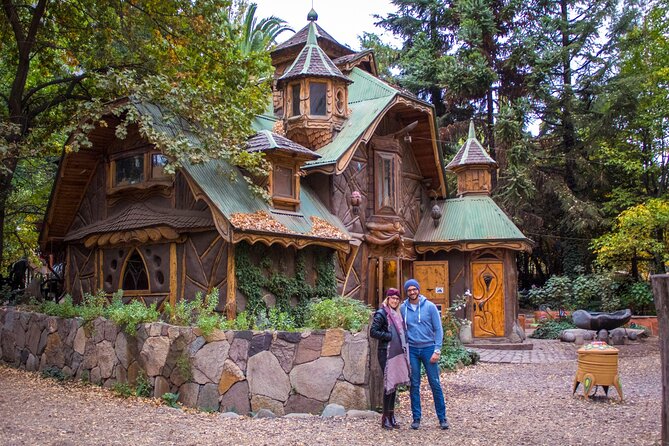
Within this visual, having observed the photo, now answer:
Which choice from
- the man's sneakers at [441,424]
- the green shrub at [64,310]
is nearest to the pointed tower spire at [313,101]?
the green shrub at [64,310]

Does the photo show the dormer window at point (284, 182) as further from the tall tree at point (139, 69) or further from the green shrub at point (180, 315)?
the green shrub at point (180, 315)

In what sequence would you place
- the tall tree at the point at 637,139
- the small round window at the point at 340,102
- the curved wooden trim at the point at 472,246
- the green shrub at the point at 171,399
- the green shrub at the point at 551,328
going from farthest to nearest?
the tall tree at the point at 637,139, the green shrub at the point at 551,328, the curved wooden trim at the point at 472,246, the small round window at the point at 340,102, the green shrub at the point at 171,399

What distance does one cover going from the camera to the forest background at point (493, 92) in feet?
46.0

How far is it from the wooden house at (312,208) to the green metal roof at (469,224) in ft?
0.18

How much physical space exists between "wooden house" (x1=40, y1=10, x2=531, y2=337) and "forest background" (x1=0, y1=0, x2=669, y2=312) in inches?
49.5

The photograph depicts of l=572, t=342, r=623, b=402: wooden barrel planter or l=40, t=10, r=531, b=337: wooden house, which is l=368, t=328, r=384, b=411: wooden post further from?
l=40, t=10, r=531, b=337: wooden house

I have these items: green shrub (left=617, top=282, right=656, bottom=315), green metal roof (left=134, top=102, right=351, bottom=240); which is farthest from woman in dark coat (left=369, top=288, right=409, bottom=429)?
green shrub (left=617, top=282, right=656, bottom=315)

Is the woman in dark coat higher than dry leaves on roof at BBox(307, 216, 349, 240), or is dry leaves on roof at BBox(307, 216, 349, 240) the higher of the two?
dry leaves on roof at BBox(307, 216, 349, 240)

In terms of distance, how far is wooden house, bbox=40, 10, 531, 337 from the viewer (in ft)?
46.9

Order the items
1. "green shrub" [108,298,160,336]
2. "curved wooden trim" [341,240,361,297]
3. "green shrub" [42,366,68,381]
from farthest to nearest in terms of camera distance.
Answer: "curved wooden trim" [341,240,361,297], "green shrub" [42,366,68,381], "green shrub" [108,298,160,336]

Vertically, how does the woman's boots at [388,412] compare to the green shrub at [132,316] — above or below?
below

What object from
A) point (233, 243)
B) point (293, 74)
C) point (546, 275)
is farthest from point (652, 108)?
point (233, 243)

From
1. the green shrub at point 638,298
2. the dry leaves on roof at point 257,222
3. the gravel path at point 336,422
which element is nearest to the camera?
the gravel path at point 336,422

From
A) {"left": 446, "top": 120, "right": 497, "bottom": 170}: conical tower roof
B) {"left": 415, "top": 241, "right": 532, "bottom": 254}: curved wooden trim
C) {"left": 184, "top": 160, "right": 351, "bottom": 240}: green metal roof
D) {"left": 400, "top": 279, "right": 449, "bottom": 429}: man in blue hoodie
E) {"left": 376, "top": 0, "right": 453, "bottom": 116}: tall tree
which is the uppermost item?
{"left": 376, "top": 0, "right": 453, "bottom": 116}: tall tree
